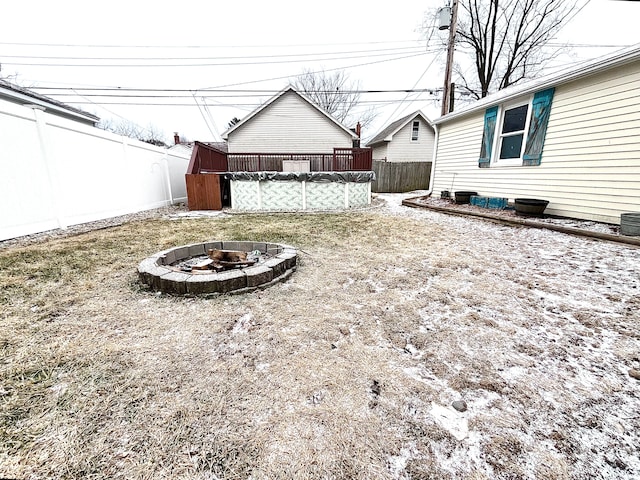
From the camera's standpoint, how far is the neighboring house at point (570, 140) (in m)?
4.46

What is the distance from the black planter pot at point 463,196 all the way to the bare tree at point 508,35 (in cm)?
1226

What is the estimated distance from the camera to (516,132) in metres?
6.53

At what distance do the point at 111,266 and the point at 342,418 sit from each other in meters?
3.42

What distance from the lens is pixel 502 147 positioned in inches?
284

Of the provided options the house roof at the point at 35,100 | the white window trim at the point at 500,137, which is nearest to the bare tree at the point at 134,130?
the house roof at the point at 35,100

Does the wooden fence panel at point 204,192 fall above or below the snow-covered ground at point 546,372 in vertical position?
above

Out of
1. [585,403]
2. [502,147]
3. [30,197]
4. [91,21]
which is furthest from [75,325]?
[91,21]

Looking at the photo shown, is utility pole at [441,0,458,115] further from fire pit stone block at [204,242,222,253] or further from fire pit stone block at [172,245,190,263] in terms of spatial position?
fire pit stone block at [172,245,190,263]

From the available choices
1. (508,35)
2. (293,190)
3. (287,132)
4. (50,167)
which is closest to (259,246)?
(50,167)

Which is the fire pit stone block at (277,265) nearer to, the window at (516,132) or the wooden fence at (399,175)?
the window at (516,132)

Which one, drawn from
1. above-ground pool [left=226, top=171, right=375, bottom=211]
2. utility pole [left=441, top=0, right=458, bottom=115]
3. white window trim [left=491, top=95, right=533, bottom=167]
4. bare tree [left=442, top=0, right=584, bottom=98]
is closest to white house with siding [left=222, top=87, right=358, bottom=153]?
utility pole [left=441, top=0, right=458, bottom=115]

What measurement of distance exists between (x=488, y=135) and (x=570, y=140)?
2191 millimetres

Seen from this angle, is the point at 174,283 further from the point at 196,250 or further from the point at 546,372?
the point at 546,372

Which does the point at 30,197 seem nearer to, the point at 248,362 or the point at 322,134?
the point at 248,362
